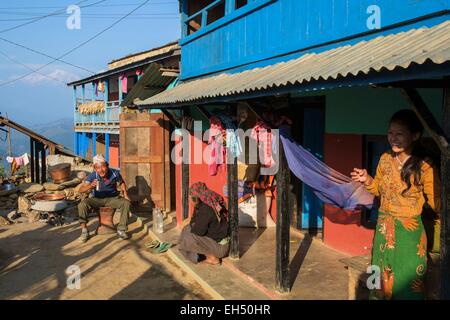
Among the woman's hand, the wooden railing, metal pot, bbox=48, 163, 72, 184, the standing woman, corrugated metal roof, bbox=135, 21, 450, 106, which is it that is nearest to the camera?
corrugated metal roof, bbox=135, 21, 450, 106

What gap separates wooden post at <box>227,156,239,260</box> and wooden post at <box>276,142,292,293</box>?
4.78ft

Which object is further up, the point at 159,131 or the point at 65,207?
the point at 159,131

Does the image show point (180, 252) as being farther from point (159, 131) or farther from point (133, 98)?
point (133, 98)

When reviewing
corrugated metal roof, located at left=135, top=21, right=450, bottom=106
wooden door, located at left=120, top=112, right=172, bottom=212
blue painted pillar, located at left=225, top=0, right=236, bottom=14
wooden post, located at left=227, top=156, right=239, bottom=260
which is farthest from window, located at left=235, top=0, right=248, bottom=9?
corrugated metal roof, located at left=135, top=21, right=450, bottom=106

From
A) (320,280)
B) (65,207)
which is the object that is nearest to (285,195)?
(320,280)

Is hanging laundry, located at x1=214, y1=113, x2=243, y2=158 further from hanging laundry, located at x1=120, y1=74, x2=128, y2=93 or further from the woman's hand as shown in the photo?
hanging laundry, located at x1=120, y1=74, x2=128, y2=93

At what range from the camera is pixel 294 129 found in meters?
8.30

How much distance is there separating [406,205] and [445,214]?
2.09 ft

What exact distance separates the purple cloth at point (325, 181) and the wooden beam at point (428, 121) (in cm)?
139

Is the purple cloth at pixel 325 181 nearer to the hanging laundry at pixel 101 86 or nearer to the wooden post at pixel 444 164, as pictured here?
the wooden post at pixel 444 164

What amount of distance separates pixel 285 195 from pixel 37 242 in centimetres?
641

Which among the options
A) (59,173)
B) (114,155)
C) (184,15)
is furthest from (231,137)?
(114,155)

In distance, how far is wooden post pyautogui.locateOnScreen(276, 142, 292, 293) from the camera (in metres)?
5.19

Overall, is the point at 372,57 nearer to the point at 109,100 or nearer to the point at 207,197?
the point at 207,197
